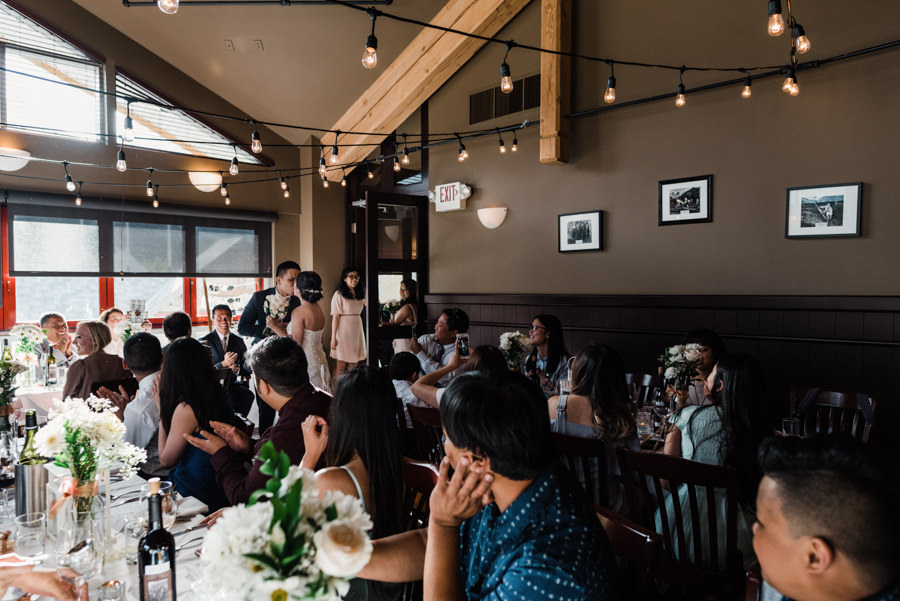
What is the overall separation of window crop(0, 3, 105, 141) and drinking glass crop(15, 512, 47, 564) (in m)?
5.56

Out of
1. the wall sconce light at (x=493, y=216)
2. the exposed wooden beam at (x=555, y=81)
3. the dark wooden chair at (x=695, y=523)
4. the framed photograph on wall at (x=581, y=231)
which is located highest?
the exposed wooden beam at (x=555, y=81)

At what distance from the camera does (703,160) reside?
4.84 meters

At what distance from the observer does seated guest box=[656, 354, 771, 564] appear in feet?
7.59

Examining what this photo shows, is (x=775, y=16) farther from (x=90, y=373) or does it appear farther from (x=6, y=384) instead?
(x=90, y=373)

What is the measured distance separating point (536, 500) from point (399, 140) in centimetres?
675

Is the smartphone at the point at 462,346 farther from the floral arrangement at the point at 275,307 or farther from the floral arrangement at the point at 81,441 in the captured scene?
the floral arrangement at the point at 81,441

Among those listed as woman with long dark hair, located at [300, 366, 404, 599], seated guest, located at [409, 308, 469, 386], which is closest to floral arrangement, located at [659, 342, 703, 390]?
seated guest, located at [409, 308, 469, 386]

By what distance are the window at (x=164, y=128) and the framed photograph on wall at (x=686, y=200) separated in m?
5.12

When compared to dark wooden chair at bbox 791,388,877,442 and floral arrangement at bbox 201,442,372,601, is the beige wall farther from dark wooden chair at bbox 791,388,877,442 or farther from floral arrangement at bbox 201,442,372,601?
floral arrangement at bbox 201,442,372,601

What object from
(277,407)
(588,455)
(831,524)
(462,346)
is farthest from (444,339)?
(831,524)

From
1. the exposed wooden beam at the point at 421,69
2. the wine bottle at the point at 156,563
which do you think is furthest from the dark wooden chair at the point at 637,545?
the exposed wooden beam at the point at 421,69

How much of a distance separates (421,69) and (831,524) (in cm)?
642

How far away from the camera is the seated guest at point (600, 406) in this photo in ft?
8.98

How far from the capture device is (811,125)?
4309 millimetres
